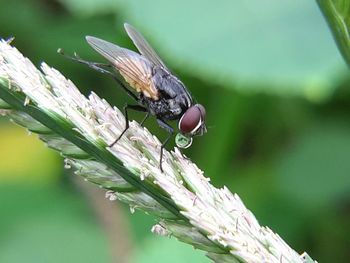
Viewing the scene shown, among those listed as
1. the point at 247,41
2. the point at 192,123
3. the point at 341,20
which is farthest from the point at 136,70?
the point at 247,41

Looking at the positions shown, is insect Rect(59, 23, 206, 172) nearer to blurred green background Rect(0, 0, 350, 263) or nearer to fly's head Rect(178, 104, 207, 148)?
fly's head Rect(178, 104, 207, 148)

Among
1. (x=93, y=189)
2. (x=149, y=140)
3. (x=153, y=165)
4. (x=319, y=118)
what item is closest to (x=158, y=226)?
(x=153, y=165)

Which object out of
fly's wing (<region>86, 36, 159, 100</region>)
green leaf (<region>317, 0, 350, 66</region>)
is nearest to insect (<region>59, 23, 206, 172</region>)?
fly's wing (<region>86, 36, 159, 100</region>)

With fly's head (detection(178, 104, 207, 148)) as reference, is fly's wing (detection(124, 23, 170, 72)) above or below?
above

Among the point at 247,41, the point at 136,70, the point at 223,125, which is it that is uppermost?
the point at 136,70

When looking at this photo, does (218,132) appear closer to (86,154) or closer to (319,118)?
(319,118)

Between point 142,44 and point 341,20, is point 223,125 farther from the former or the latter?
point 341,20
